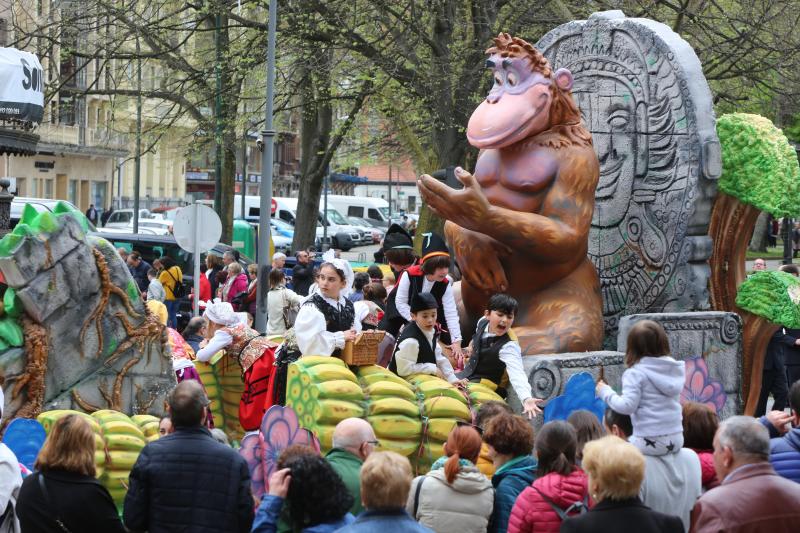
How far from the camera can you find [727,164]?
38.2 feet

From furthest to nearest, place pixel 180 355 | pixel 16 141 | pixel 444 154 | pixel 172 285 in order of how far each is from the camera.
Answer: pixel 444 154
pixel 172 285
pixel 16 141
pixel 180 355

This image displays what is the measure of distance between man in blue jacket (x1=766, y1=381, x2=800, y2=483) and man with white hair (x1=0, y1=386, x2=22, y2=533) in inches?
142

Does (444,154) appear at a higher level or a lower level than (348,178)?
higher

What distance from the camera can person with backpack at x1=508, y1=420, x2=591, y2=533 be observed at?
5914mm

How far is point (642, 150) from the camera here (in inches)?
459

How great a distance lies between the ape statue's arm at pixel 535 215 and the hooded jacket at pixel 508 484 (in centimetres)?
352

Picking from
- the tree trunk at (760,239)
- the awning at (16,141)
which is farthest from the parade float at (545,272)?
the tree trunk at (760,239)

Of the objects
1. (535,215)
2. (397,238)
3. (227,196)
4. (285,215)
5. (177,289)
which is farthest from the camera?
(285,215)

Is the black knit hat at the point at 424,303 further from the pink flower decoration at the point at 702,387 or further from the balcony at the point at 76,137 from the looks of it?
the balcony at the point at 76,137

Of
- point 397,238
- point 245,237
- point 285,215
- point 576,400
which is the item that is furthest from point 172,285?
point 285,215

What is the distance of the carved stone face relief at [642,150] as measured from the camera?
36.9ft

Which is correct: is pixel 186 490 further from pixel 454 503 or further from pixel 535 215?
pixel 535 215

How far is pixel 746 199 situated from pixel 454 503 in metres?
6.25

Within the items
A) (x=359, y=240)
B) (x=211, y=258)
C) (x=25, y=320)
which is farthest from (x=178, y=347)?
(x=359, y=240)
